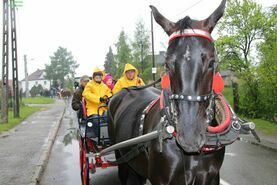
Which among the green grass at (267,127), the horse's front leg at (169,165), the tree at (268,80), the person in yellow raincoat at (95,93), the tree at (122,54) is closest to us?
the horse's front leg at (169,165)

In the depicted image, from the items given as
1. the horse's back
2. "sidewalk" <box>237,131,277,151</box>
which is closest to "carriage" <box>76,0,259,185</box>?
the horse's back

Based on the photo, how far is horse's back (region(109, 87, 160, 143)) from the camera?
482cm

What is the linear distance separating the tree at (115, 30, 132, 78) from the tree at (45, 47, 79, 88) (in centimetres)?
4757

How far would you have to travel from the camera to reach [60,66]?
116438 mm

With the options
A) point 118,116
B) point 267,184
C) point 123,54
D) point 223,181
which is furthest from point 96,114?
point 123,54

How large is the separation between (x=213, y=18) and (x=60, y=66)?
11614 centimetres

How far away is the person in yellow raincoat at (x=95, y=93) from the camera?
689 cm

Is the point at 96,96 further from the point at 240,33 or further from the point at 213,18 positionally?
the point at 240,33

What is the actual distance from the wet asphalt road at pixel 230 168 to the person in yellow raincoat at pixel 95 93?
1478 mm

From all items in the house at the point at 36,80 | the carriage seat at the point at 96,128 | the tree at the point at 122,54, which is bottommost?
the carriage seat at the point at 96,128

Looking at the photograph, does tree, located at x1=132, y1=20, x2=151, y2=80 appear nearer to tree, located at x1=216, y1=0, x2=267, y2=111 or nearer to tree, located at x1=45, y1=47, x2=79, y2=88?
tree, located at x1=216, y1=0, x2=267, y2=111

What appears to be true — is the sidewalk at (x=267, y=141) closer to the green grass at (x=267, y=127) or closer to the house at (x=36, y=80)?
the green grass at (x=267, y=127)

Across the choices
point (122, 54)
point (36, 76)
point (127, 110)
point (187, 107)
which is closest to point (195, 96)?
point (187, 107)

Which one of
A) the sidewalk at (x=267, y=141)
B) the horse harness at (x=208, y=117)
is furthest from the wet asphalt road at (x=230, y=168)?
the horse harness at (x=208, y=117)
